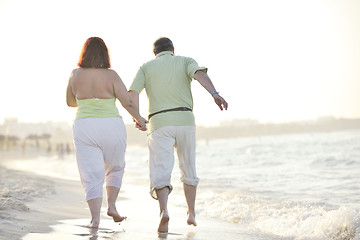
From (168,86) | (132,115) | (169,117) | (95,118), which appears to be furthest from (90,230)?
(168,86)

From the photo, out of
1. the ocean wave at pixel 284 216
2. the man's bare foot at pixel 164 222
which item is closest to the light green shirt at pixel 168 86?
the man's bare foot at pixel 164 222

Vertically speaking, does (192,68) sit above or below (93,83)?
above

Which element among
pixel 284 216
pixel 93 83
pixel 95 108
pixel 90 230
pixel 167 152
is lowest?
pixel 284 216

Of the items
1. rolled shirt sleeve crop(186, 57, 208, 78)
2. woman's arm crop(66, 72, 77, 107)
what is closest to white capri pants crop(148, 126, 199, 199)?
rolled shirt sleeve crop(186, 57, 208, 78)

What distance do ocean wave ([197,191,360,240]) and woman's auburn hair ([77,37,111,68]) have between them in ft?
7.80

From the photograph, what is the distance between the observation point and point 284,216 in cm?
532

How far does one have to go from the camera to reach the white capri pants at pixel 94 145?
3.77 meters

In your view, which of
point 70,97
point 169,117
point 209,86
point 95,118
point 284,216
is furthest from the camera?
point 284,216

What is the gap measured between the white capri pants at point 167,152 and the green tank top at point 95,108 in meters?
0.54

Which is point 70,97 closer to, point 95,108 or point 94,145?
point 95,108

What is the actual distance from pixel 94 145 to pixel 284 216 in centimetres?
263

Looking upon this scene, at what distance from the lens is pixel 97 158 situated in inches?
149

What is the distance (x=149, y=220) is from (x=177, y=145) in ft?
3.76

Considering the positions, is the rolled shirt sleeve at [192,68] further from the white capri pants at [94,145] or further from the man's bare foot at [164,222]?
the man's bare foot at [164,222]
